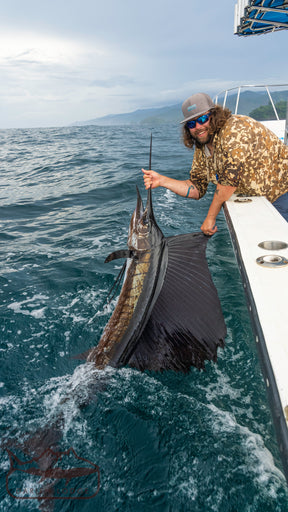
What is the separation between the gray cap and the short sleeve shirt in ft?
0.92

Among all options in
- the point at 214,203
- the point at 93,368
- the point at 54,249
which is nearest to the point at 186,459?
the point at 93,368

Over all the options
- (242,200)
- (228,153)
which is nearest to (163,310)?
(228,153)

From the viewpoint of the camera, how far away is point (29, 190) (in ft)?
Answer: 30.3

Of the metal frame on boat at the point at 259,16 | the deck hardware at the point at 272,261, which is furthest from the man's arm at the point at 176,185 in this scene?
the metal frame on boat at the point at 259,16

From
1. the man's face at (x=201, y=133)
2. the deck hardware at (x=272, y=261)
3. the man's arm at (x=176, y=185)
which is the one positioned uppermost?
the man's face at (x=201, y=133)

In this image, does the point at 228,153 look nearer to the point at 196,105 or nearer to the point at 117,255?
the point at 196,105

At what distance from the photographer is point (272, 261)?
2.46 meters

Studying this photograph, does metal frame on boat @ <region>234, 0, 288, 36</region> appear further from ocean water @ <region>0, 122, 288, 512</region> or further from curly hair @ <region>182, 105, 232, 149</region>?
ocean water @ <region>0, 122, 288, 512</region>

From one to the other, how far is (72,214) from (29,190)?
2.90m

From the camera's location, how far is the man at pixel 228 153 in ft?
10.4

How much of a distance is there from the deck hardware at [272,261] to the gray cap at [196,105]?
1373 millimetres

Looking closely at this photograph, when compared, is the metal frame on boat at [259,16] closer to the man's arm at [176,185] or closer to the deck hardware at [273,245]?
the man's arm at [176,185]

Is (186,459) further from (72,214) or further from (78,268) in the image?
(72,214)

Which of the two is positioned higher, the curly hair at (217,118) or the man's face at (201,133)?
the curly hair at (217,118)
